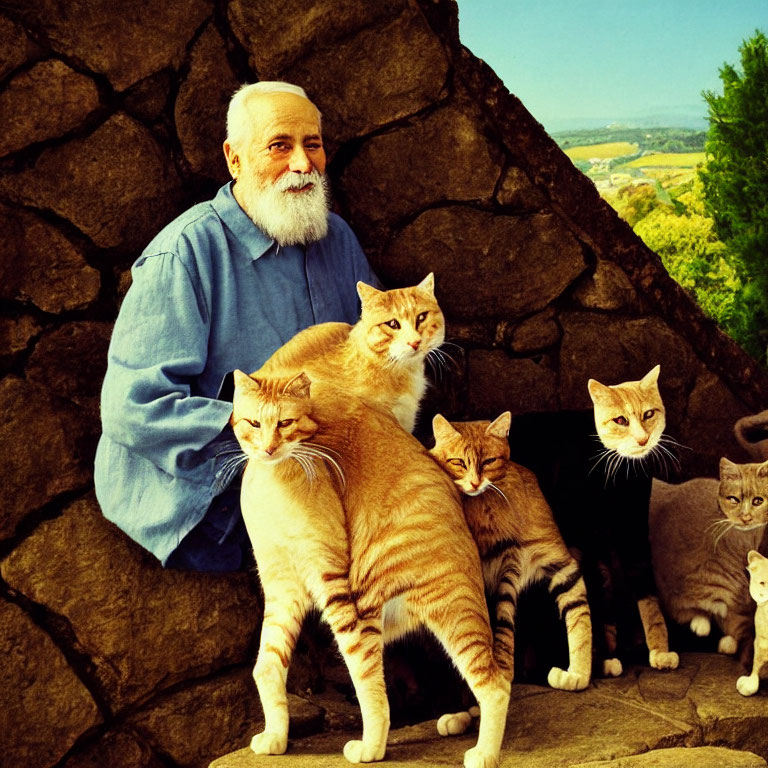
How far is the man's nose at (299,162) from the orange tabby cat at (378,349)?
435mm

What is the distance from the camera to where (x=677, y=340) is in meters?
3.70

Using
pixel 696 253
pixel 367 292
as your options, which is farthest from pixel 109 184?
pixel 696 253

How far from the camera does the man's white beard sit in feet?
9.84

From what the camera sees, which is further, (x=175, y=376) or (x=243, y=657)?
(x=243, y=657)

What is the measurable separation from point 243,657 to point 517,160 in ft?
6.77

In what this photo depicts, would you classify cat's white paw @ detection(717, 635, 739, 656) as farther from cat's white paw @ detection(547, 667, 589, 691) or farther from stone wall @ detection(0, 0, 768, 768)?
stone wall @ detection(0, 0, 768, 768)

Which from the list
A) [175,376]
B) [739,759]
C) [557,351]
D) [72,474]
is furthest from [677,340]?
[72,474]

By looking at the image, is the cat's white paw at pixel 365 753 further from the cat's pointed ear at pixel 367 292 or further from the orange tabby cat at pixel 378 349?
the cat's pointed ear at pixel 367 292

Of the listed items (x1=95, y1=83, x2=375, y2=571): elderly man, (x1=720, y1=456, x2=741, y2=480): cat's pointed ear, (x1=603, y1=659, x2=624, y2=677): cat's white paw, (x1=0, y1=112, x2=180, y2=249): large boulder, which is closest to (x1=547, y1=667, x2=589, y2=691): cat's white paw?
(x1=603, y1=659, x2=624, y2=677): cat's white paw

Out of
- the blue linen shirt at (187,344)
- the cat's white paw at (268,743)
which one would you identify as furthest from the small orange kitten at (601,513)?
the cat's white paw at (268,743)

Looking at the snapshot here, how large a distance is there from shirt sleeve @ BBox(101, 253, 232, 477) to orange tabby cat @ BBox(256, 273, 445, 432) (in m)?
0.23

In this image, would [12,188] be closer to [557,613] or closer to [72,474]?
[72,474]

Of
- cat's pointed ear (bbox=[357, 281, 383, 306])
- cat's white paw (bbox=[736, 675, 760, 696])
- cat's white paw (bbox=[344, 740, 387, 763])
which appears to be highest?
cat's pointed ear (bbox=[357, 281, 383, 306])

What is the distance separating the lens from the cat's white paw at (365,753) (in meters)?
2.49
